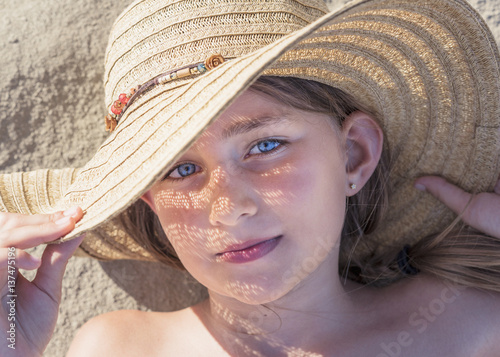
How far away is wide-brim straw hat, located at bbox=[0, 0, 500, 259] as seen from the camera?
0.85m

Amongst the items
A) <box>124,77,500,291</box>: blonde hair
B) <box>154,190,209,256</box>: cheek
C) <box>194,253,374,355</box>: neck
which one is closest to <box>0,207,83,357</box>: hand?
<box>154,190,209,256</box>: cheek

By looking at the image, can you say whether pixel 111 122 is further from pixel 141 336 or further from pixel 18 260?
pixel 141 336

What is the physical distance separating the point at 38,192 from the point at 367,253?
0.91 m

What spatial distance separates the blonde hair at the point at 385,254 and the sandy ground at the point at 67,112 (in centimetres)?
20

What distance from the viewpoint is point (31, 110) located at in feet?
5.18

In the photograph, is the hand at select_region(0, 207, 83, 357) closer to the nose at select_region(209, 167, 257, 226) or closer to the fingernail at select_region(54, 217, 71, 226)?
the fingernail at select_region(54, 217, 71, 226)

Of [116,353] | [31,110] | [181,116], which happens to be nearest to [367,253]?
[116,353]

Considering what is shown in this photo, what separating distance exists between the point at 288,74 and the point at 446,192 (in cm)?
58

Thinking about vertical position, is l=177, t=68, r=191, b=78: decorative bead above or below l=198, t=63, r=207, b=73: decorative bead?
below

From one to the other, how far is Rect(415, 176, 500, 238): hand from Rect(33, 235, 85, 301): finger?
0.87m

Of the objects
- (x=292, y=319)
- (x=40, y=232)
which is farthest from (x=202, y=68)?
(x=292, y=319)

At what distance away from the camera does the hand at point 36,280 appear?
40.3 inches

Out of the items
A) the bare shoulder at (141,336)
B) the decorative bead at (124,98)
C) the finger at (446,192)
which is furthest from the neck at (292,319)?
the decorative bead at (124,98)

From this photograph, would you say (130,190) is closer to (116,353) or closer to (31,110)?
(116,353)
